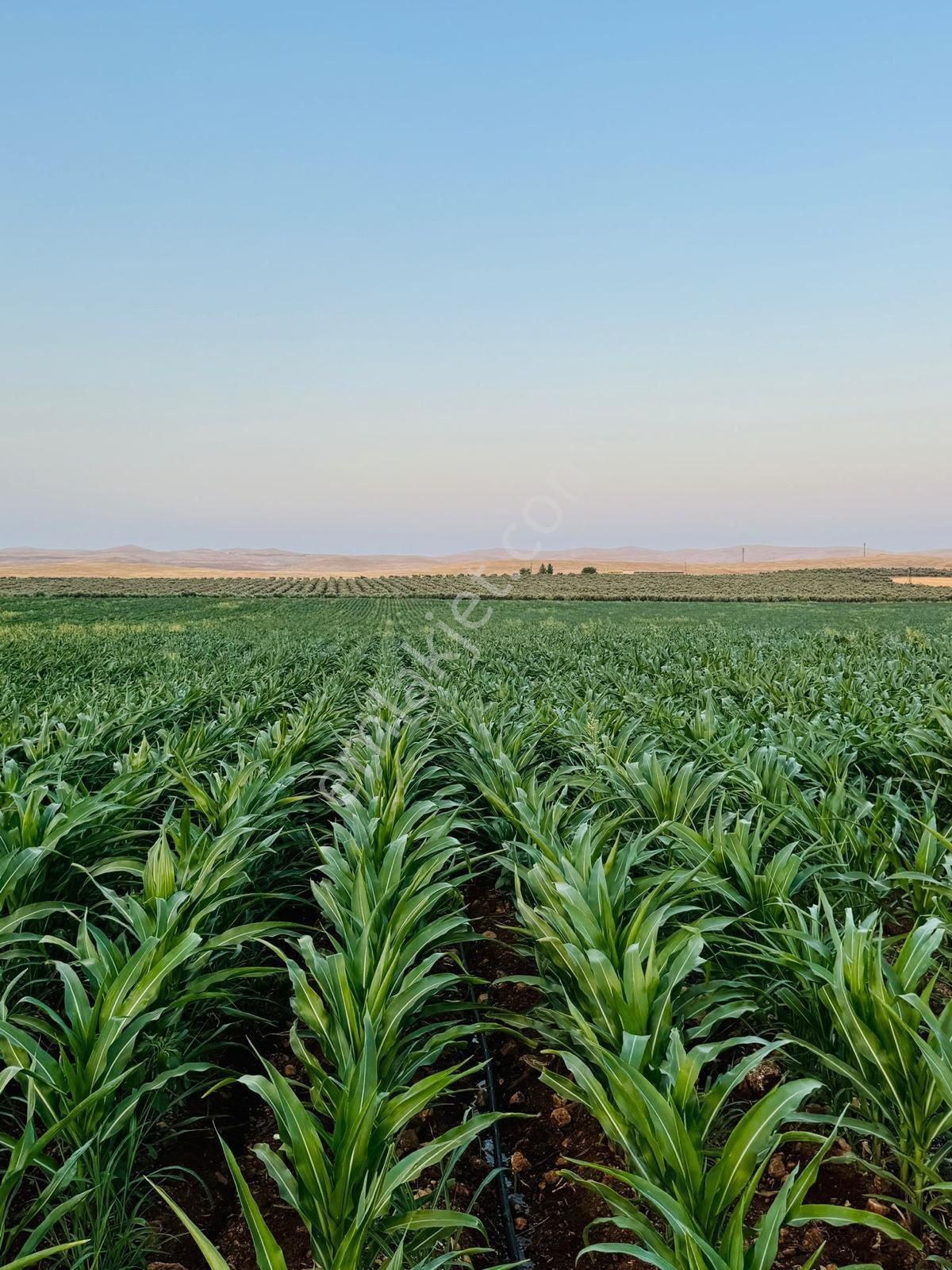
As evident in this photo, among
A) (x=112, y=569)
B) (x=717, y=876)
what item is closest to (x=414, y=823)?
(x=717, y=876)

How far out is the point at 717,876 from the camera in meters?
2.27

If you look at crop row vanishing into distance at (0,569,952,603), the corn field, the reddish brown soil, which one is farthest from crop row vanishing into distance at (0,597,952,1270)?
crop row vanishing into distance at (0,569,952,603)

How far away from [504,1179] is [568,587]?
5946 centimetres

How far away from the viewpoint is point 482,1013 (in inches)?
101

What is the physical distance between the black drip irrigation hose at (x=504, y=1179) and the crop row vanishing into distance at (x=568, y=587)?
1961 inches

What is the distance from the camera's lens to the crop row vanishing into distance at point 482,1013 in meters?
1.26

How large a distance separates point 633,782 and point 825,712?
9.08 feet

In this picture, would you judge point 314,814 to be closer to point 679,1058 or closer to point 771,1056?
point 771,1056

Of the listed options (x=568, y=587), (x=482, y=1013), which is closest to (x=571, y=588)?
(x=568, y=587)

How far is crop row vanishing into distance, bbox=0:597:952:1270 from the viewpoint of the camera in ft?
4.13

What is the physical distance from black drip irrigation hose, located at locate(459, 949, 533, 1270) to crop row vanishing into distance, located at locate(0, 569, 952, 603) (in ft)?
163

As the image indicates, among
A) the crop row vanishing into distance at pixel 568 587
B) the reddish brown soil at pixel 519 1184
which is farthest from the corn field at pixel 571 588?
the reddish brown soil at pixel 519 1184

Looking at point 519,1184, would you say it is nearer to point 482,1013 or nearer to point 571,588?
point 482,1013

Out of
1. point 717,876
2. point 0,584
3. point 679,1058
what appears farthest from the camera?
point 0,584
